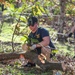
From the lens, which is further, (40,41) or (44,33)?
(40,41)

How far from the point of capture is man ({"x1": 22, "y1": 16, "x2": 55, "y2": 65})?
570cm

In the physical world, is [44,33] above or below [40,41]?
above

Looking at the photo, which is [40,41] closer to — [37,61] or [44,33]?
[44,33]

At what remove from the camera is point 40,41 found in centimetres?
605

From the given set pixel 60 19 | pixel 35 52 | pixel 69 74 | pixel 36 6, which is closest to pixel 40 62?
pixel 35 52

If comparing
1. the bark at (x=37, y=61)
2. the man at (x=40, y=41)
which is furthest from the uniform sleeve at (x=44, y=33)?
the bark at (x=37, y=61)

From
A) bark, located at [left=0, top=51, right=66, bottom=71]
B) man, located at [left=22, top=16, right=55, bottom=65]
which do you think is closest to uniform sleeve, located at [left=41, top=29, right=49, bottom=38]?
man, located at [left=22, top=16, right=55, bottom=65]

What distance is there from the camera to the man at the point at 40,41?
5703 millimetres

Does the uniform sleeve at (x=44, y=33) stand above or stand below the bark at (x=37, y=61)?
above

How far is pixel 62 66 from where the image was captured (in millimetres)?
5668

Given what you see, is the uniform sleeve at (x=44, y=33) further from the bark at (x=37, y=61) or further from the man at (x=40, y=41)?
the bark at (x=37, y=61)

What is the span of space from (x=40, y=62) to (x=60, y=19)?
5.88 m

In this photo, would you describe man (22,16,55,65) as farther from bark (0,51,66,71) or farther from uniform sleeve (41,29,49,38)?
bark (0,51,66,71)

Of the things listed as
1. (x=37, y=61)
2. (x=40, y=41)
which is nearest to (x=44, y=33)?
(x=40, y=41)
